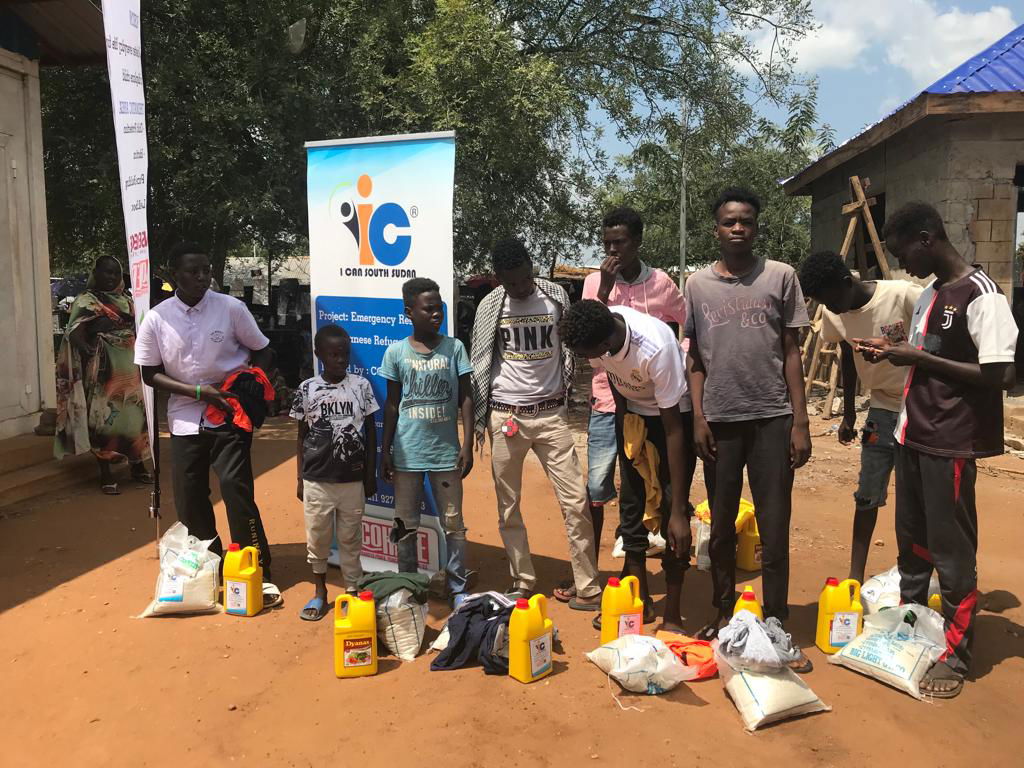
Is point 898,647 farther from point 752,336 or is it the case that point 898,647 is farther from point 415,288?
point 415,288

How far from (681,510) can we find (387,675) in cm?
152

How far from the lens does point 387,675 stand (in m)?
3.62

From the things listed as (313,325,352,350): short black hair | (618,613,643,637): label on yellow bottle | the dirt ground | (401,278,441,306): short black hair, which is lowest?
the dirt ground

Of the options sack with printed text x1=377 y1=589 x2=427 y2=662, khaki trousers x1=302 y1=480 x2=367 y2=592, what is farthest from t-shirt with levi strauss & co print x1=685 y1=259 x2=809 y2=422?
khaki trousers x1=302 y1=480 x2=367 y2=592

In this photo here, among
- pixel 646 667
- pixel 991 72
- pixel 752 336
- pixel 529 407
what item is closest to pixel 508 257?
pixel 529 407

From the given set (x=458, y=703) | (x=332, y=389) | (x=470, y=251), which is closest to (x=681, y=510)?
(x=458, y=703)

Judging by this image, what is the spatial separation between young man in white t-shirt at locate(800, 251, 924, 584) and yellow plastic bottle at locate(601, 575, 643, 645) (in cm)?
149

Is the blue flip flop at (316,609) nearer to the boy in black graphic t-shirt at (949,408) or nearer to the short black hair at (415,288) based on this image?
Answer: the short black hair at (415,288)

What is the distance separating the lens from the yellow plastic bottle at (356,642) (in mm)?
3566

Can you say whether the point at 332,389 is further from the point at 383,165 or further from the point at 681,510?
the point at 681,510

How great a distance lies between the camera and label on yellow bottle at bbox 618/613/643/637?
3.64m

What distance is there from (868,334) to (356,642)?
9.66 feet

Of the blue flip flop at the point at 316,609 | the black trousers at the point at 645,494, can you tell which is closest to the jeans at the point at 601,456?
the black trousers at the point at 645,494

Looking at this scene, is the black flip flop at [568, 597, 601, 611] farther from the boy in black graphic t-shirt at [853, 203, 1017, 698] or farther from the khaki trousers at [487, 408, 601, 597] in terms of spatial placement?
the boy in black graphic t-shirt at [853, 203, 1017, 698]
